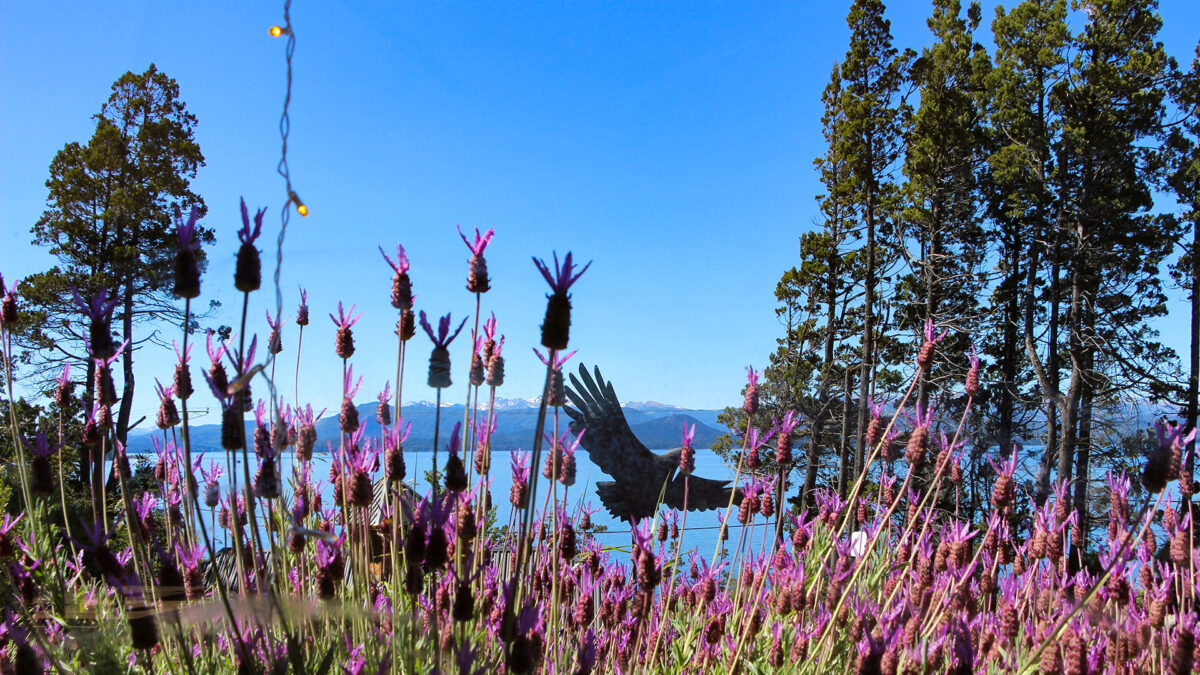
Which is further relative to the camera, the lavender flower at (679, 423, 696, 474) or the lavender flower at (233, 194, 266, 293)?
the lavender flower at (679, 423, 696, 474)

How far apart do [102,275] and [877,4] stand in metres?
12.8

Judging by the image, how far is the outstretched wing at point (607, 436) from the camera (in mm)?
6410

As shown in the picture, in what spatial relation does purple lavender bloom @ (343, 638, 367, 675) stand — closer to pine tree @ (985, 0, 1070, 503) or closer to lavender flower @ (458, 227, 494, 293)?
lavender flower @ (458, 227, 494, 293)

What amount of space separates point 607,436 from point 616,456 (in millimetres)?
200

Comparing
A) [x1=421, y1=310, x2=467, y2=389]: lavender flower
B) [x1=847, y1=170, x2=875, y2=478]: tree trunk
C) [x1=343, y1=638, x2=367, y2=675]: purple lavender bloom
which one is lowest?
[x1=343, y1=638, x2=367, y2=675]: purple lavender bloom

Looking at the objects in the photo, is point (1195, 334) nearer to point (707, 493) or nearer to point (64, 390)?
point (707, 493)

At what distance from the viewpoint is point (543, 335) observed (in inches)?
33.2

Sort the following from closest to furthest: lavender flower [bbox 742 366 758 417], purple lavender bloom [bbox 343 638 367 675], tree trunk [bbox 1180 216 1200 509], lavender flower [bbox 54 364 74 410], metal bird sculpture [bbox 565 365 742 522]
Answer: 1. purple lavender bloom [bbox 343 638 367 675]
2. lavender flower [bbox 54 364 74 410]
3. lavender flower [bbox 742 366 758 417]
4. metal bird sculpture [bbox 565 365 742 522]
5. tree trunk [bbox 1180 216 1200 509]

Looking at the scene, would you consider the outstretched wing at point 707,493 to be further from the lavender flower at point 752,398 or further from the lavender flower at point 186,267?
the lavender flower at point 186,267

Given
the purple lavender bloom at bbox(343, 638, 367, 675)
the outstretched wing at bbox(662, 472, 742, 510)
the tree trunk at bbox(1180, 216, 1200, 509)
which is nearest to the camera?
the purple lavender bloom at bbox(343, 638, 367, 675)

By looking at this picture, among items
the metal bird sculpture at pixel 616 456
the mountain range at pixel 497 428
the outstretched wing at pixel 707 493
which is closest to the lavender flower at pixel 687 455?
the mountain range at pixel 497 428

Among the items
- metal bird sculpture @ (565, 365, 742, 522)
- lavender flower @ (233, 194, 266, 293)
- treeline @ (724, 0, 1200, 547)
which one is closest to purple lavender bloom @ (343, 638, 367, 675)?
lavender flower @ (233, 194, 266, 293)

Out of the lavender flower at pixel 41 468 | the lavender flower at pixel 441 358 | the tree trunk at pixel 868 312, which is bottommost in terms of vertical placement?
the lavender flower at pixel 41 468

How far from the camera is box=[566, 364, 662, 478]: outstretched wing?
641cm
